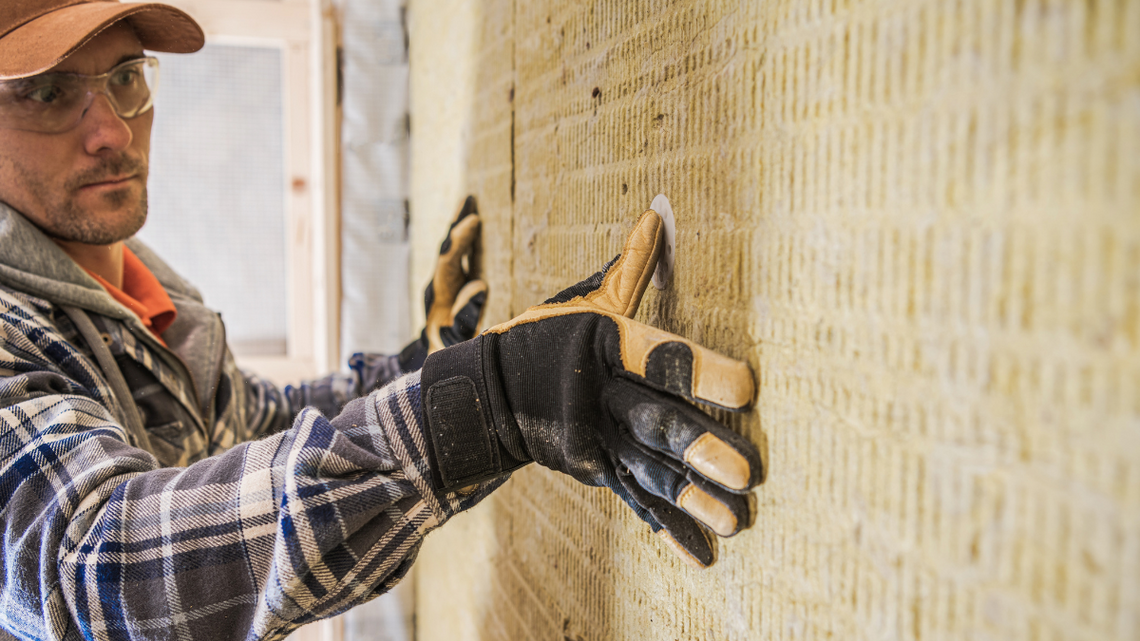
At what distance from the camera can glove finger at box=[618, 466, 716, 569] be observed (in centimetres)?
64

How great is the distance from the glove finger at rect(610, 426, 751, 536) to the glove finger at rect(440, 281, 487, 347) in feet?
2.48

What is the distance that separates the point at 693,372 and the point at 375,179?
1.70m

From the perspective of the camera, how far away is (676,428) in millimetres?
561

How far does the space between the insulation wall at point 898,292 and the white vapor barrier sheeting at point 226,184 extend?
1709 mm

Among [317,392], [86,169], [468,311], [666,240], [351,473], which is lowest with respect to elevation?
[317,392]

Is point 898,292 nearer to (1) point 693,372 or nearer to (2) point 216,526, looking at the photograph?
(1) point 693,372

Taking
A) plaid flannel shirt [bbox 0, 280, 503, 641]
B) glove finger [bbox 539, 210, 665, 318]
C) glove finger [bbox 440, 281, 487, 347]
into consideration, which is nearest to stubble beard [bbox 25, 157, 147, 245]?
plaid flannel shirt [bbox 0, 280, 503, 641]

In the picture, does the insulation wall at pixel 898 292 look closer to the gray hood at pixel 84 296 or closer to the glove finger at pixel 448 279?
the glove finger at pixel 448 279

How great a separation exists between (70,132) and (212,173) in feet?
3.89

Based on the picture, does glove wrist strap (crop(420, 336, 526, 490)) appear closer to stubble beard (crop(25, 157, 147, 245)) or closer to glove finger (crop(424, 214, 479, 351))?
glove finger (crop(424, 214, 479, 351))

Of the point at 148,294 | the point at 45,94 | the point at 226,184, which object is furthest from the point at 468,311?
the point at 226,184

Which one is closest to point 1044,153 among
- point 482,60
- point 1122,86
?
point 1122,86

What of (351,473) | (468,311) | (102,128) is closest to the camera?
(351,473)

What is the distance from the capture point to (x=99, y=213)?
1103 millimetres
